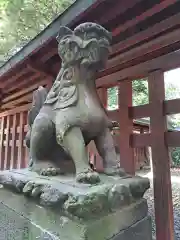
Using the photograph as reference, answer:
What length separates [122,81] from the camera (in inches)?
67.3

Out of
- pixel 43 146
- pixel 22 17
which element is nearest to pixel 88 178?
pixel 43 146

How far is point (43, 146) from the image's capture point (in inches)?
38.5

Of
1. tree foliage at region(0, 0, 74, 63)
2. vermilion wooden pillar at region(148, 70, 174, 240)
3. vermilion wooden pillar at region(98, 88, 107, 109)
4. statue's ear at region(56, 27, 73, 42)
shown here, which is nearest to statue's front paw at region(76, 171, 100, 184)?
Result: statue's ear at region(56, 27, 73, 42)

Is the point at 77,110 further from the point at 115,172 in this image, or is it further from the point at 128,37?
the point at 128,37

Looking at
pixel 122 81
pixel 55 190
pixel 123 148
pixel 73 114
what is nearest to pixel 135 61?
pixel 122 81

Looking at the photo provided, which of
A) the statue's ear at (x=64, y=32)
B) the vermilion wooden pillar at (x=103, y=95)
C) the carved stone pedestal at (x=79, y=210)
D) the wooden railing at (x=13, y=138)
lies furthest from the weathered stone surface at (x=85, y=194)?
the wooden railing at (x=13, y=138)

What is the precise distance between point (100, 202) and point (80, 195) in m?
0.07

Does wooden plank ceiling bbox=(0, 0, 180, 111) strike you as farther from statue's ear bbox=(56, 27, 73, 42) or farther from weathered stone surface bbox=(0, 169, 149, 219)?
weathered stone surface bbox=(0, 169, 149, 219)

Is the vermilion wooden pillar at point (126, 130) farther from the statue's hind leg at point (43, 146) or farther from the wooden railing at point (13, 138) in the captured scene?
the wooden railing at point (13, 138)

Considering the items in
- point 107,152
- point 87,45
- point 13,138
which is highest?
point 87,45

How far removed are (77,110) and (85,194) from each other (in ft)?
1.15

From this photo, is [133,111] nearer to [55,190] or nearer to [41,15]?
[55,190]

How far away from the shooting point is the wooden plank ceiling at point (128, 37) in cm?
119

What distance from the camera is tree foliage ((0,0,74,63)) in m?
3.45
